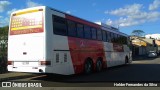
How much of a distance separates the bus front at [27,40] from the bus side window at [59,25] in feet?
2.56

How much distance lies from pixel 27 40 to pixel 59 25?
1.86 m

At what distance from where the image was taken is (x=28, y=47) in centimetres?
1470

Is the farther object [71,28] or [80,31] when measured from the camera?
[80,31]

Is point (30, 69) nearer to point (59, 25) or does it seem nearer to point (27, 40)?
point (27, 40)

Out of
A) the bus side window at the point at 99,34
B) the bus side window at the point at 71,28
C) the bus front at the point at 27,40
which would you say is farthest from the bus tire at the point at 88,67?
the bus front at the point at 27,40

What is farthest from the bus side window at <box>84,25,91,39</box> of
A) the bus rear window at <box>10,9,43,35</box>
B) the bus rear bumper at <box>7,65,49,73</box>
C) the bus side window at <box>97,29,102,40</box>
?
the bus rear bumper at <box>7,65,49,73</box>

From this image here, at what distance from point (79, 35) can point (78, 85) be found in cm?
460

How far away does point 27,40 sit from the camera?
48.4ft

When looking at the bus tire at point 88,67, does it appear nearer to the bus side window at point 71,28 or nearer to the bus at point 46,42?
the bus at point 46,42

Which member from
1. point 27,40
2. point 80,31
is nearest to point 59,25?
point 27,40

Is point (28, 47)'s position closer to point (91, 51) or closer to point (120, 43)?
point (91, 51)

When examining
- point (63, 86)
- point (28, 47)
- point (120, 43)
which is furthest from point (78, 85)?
point (120, 43)

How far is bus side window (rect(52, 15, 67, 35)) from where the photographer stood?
1487cm

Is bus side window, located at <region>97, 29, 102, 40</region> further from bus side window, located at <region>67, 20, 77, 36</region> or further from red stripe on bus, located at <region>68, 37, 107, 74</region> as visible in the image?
bus side window, located at <region>67, 20, 77, 36</region>
